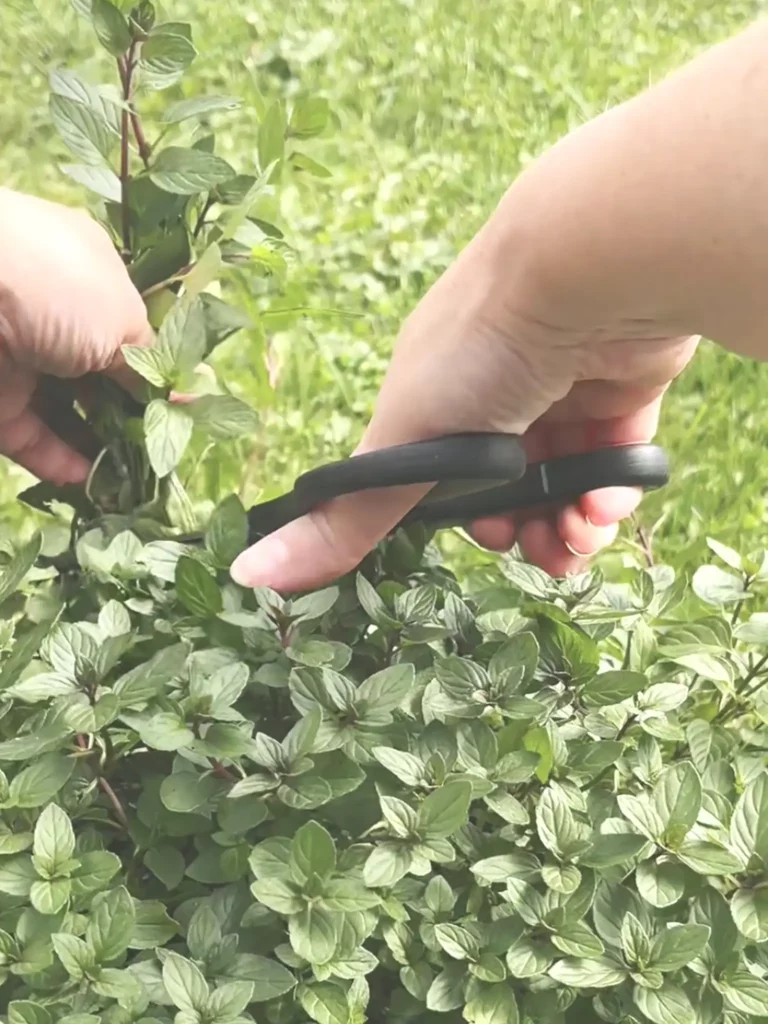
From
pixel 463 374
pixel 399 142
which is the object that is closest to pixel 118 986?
pixel 463 374

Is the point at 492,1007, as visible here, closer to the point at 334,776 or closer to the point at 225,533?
the point at 334,776

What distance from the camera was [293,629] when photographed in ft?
1.70

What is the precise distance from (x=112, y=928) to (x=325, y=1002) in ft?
0.31

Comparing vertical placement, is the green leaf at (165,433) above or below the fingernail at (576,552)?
above

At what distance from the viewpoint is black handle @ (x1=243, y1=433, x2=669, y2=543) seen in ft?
1.73

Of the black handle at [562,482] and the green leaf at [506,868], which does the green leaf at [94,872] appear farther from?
the black handle at [562,482]

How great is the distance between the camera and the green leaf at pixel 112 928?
15.8 inches

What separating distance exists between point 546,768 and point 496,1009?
108 millimetres

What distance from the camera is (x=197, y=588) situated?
0.50 metres

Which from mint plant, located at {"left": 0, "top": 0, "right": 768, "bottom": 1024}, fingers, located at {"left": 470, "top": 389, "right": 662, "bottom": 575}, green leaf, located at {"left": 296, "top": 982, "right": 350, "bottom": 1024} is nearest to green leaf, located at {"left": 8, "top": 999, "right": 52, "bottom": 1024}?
mint plant, located at {"left": 0, "top": 0, "right": 768, "bottom": 1024}

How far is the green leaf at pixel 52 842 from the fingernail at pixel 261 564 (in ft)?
0.51

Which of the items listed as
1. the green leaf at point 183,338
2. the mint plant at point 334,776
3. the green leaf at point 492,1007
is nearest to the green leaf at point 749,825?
the mint plant at point 334,776

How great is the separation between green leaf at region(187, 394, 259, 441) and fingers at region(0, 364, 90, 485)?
0.46 feet

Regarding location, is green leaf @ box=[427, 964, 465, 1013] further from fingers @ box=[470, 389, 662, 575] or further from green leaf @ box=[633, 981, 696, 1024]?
fingers @ box=[470, 389, 662, 575]
